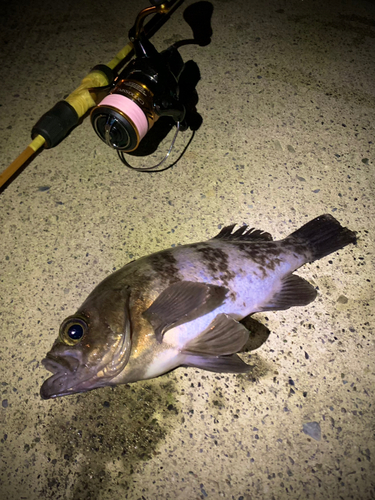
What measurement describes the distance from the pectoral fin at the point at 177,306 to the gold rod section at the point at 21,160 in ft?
5.66

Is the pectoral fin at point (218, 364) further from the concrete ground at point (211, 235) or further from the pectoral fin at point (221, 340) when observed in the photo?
the concrete ground at point (211, 235)

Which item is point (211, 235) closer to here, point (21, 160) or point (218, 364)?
point (218, 364)

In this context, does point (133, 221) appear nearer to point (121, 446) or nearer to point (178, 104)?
point (178, 104)

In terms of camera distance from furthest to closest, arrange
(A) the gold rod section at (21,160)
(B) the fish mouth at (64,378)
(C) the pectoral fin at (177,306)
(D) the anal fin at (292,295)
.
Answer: (A) the gold rod section at (21,160) → (D) the anal fin at (292,295) → (C) the pectoral fin at (177,306) → (B) the fish mouth at (64,378)

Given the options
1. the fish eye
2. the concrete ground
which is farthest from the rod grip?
the fish eye

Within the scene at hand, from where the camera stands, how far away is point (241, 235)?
7.72 feet

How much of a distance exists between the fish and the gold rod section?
1.38m

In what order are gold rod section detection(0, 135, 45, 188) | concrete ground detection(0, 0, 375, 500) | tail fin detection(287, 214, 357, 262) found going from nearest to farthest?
1. concrete ground detection(0, 0, 375, 500)
2. tail fin detection(287, 214, 357, 262)
3. gold rod section detection(0, 135, 45, 188)

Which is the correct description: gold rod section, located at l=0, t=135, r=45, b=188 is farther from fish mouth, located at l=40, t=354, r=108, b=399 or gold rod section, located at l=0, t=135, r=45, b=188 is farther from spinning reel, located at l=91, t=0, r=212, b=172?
fish mouth, located at l=40, t=354, r=108, b=399

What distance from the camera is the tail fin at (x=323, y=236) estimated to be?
232 cm

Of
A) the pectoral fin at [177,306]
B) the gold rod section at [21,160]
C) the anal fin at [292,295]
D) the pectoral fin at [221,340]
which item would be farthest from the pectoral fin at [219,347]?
the gold rod section at [21,160]

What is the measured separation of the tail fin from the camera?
232 centimetres

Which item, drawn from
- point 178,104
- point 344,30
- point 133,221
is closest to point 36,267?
point 133,221

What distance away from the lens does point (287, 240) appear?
2.32 meters
